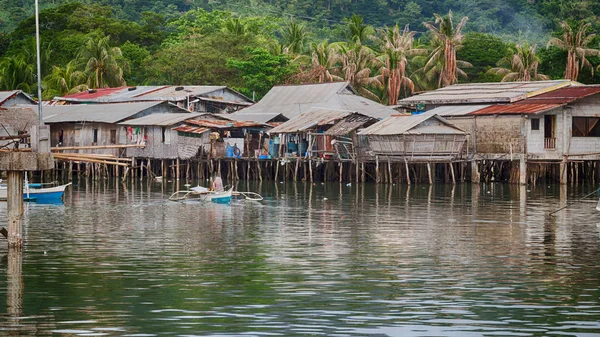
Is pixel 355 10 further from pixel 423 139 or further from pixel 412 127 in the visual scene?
pixel 412 127

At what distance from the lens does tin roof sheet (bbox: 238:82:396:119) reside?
5712cm

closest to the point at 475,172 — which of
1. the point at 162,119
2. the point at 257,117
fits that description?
the point at 257,117

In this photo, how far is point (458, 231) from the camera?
92.3 ft

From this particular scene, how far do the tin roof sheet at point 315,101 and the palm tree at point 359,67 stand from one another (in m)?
6.60

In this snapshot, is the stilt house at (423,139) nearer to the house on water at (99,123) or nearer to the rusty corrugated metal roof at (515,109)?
the rusty corrugated metal roof at (515,109)

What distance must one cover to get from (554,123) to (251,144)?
17232mm

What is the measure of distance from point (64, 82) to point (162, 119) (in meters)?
15.3

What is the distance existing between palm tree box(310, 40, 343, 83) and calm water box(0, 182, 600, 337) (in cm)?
3283

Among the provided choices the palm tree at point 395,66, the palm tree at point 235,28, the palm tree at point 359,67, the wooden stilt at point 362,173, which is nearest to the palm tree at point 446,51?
the palm tree at point 395,66

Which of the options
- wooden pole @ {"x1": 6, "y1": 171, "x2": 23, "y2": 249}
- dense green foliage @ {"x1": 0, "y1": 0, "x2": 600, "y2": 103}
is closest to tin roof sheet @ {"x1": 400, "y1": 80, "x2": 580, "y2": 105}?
dense green foliage @ {"x1": 0, "y1": 0, "x2": 600, "y2": 103}

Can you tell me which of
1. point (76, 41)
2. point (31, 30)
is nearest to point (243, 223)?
point (76, 41)

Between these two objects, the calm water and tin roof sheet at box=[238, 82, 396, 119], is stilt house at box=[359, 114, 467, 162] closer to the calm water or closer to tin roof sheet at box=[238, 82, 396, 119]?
tin roof sheet at box=[238, 82, 396, 119]

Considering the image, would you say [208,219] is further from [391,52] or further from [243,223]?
[391,52]

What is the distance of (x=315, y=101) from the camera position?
5916 centimetres
